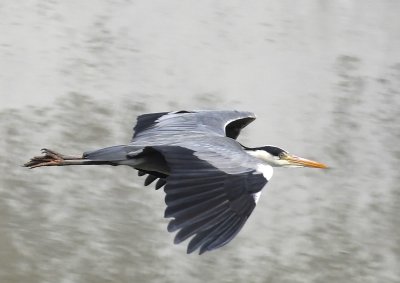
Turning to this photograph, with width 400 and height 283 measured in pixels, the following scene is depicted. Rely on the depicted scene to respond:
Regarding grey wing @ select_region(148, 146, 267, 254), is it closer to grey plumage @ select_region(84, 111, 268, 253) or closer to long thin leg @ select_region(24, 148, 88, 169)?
grey plumage @ select_region(84, 111, 268, 253)

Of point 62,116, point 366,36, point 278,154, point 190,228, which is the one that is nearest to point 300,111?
point 366,36

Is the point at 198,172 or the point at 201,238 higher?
the point at 198,172

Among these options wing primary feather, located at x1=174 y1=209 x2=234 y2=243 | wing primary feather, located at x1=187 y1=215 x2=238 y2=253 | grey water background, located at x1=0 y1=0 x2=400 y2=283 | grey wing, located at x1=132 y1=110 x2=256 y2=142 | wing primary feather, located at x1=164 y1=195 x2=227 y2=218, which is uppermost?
wing primary feather, located at x1=164 y1=195 x2=227 y2=218

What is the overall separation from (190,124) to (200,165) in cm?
224

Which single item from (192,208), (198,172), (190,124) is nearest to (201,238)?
(192,208)

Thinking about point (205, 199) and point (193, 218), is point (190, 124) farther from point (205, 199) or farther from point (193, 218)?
point (193, 218)

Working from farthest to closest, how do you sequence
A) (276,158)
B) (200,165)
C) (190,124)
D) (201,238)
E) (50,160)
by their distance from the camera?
(276,158), (190,124), (50,160), (200,165), (201,238)

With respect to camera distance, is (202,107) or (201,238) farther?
(202,107)

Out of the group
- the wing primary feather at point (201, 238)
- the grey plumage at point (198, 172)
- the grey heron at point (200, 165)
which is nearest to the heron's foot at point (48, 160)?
the grey heron at point (200, 165)

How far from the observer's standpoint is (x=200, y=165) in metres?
8.53

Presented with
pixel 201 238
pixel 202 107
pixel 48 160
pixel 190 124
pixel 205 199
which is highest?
pixel 205 199

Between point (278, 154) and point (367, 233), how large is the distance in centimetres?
534

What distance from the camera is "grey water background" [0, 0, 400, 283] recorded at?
14.6 m

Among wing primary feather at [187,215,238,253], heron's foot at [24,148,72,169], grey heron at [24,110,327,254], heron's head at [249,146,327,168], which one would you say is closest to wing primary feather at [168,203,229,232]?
grey heron at [24,110,327,254]
